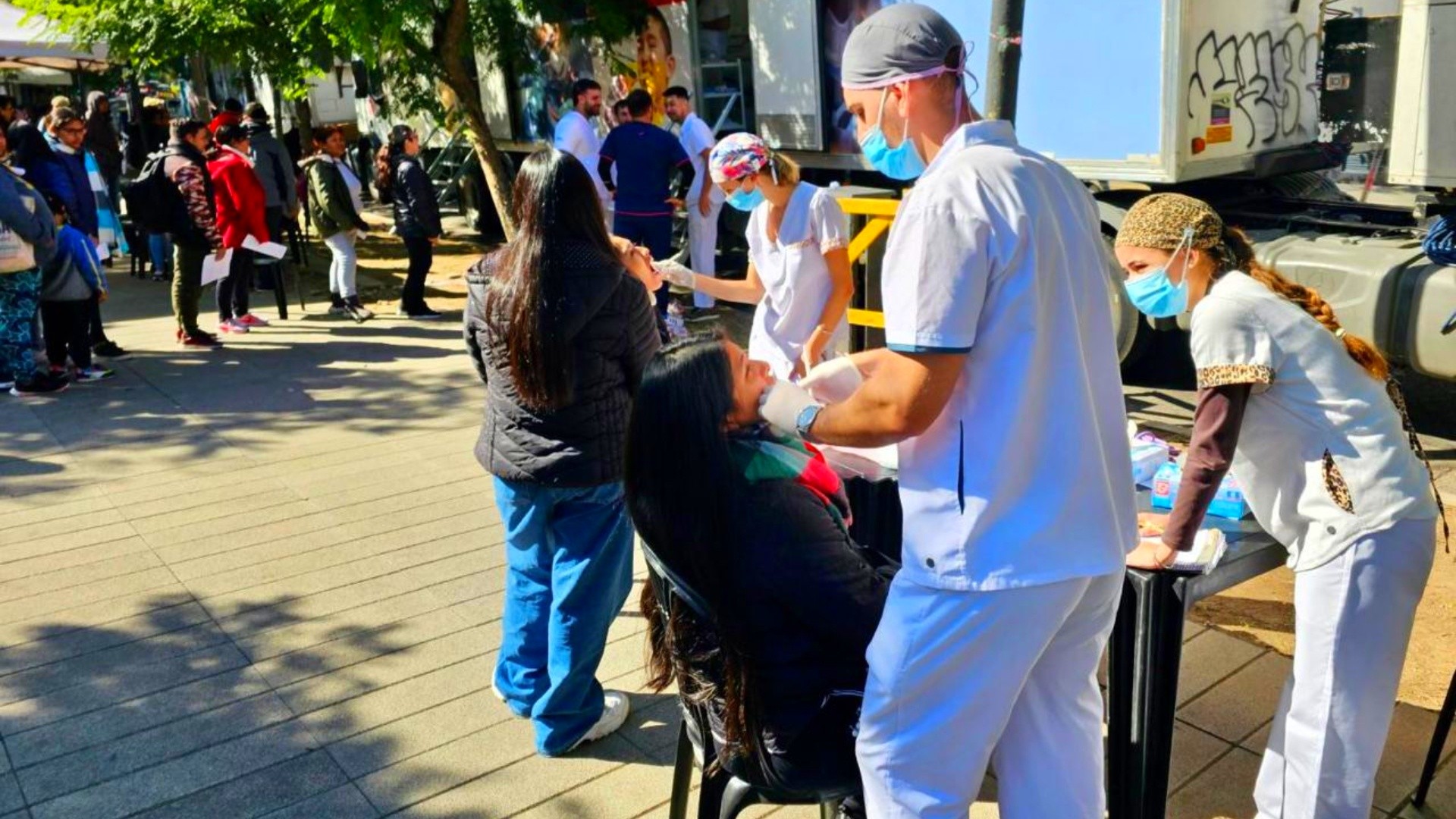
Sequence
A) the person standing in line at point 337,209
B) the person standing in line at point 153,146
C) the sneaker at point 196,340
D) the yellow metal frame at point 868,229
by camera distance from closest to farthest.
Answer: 1. the yellow metal frame at point 868,229
2. the sneaker at point 196,340
3. the person standing in line at point 337,209
4. the person standing in line at point 153,146

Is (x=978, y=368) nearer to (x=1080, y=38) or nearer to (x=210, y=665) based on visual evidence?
(x=210, y=665)

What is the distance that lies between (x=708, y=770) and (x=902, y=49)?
5.00 feet

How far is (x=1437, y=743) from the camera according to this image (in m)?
3.06

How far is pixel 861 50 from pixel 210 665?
10.7ft

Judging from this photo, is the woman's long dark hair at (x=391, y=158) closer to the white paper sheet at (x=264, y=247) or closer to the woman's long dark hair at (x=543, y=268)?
the white paper sheet at (x=264, y=247)

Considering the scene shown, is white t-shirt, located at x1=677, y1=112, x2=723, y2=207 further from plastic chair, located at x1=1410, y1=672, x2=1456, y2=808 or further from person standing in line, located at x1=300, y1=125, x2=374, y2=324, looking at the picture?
plastic chair, located at x1=1410, y1=672, x2=1456, y2=808

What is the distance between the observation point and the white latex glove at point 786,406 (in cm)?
223

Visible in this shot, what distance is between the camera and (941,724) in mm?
2105

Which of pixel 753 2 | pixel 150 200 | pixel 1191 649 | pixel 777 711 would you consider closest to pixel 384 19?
pixel 150 200

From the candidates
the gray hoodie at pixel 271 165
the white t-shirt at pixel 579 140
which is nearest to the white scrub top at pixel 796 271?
the white t-shirt at pixel 579 140

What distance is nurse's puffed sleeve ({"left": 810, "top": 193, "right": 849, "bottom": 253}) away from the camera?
4844 mm

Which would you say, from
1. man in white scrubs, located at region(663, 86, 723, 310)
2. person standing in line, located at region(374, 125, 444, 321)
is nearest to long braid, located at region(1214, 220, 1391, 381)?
man in white scrubs, located at region(663, 86, 723, 310)

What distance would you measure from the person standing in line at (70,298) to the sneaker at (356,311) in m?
2.28

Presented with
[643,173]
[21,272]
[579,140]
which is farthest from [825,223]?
[579,140]
